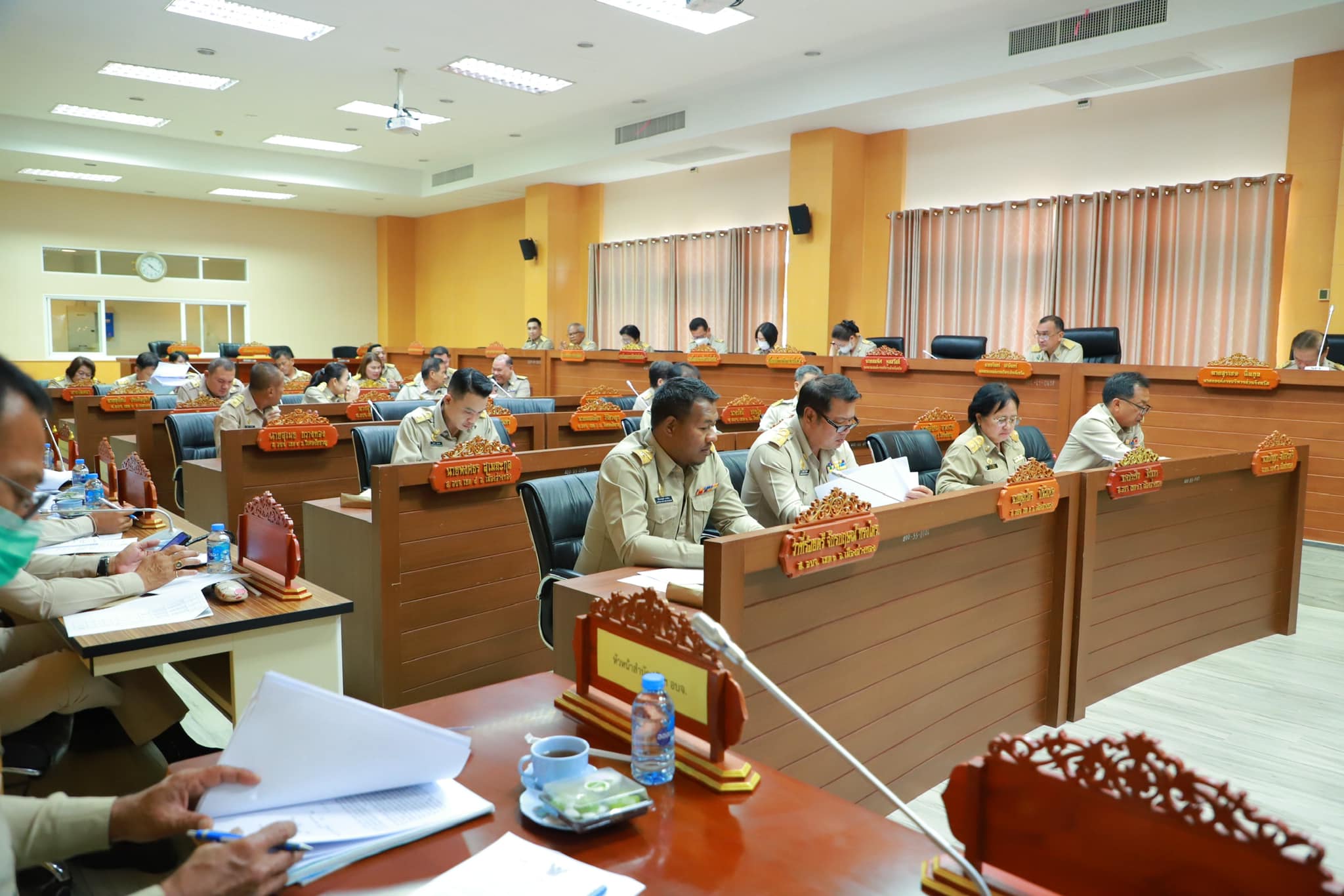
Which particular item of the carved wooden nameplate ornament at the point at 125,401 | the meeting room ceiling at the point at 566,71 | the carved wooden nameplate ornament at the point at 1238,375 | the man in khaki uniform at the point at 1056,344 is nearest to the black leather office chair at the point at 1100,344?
the man in khaki uniform at the point at 1056,344

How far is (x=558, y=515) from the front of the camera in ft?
9.18

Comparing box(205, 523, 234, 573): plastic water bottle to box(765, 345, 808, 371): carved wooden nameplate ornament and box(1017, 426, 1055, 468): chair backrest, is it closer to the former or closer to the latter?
box(1017, 426, 1055, 468): chair backrest

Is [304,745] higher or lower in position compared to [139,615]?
higher

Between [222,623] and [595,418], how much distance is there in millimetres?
2797

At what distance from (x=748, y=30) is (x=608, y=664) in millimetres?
6410

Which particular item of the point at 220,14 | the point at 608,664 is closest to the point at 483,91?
the point at 220,14

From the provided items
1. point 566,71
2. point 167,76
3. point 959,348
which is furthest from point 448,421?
point 167,76

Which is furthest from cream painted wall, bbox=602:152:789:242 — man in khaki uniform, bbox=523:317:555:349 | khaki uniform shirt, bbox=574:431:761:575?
khaki uniform shirt, bbox=574:431:761:575

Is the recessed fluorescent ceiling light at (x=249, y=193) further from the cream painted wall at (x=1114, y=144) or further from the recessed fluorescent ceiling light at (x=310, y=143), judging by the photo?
the cream painted wall at (x=1114, y=144)

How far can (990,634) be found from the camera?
284cm

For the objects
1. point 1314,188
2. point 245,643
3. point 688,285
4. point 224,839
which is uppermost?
point 1314,188

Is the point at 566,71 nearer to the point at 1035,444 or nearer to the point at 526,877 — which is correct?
the point at 1035,444

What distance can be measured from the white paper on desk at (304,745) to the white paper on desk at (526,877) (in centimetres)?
18

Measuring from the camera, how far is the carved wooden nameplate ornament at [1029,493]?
9.11ft
